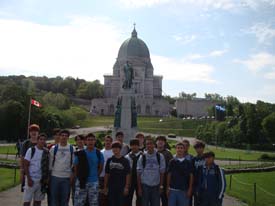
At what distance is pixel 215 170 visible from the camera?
912cm

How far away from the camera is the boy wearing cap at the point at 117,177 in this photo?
9.16 metres

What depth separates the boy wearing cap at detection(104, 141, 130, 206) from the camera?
360 inches

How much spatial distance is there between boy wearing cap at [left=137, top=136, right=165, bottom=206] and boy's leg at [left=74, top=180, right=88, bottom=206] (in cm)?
130

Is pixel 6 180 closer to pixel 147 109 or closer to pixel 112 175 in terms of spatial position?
pixel 112 175

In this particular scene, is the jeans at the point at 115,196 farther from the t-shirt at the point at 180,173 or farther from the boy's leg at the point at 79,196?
the t-shirt at the point at 180,173

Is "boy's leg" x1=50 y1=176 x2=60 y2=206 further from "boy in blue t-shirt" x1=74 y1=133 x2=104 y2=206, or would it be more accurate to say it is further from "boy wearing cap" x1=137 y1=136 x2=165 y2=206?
"boy wearing cap" x1=137 y1=136 x2=165 y2=206

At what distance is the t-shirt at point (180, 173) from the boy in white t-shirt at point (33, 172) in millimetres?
2917

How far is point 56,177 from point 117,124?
65.8ft

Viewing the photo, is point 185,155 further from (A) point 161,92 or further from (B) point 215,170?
(A) point 161,92

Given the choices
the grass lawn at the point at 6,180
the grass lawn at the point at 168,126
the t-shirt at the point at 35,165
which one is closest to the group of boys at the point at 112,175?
the t-shirt at the point at 35,165

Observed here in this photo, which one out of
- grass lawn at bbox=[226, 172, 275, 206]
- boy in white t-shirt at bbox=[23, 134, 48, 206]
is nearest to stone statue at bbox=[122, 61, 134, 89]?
grass lawn at bbox=[226, 172, 275, 206]

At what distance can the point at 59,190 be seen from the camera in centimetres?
932

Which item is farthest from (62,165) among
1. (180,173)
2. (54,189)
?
(180,173)

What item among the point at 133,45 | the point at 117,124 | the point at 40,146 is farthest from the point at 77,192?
the point at 133,45
